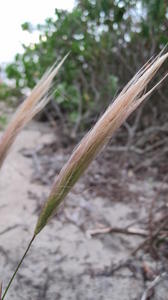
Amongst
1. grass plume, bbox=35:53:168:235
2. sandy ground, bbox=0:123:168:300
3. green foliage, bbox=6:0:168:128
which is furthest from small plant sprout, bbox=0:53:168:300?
green foliage, bbox=6:0:168:128

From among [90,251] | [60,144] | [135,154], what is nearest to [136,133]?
[135,154]

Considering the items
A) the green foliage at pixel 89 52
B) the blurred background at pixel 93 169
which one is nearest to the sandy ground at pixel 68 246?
the blurred background at pixel 93 169

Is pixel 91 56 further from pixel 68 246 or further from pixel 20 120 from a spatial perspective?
pixel 20 120

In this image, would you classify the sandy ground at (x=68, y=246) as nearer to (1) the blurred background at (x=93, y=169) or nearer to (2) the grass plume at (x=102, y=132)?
(1) the blurred background at (x=93, y=169)

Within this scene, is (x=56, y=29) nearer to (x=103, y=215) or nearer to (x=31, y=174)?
(x=31, y=174)

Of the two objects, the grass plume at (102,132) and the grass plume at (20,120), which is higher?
the grass plume at (20,120)

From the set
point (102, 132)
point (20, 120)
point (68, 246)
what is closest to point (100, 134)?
point (102, 132)

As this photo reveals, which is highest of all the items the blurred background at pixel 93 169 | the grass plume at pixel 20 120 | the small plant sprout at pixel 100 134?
the grass plume at pixel 20 120
